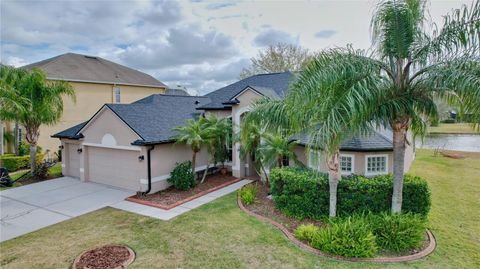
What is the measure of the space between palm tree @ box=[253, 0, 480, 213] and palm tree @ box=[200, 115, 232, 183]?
6177 mm

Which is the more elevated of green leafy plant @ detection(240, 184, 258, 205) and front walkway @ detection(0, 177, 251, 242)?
green leafy plant @ detection(240, 184, 258, 205)

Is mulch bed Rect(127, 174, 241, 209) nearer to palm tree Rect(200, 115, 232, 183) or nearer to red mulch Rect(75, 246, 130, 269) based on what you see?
palm tree Rect(200, 115, 232, 183)

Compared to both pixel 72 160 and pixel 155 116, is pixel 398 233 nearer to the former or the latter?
pixel 155 116

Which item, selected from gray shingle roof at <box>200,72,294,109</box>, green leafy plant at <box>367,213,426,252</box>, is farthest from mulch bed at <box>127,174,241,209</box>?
green leafy plant at <box>367,213,426,252</box>

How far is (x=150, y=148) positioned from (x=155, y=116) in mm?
3150

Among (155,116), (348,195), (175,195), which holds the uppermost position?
(155,116)

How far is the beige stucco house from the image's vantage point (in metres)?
22.9

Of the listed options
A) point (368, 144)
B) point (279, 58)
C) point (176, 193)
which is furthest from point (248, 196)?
point (279, 58)

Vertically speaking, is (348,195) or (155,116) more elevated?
(155,116)

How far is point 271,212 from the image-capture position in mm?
10688

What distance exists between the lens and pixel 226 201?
479 inches

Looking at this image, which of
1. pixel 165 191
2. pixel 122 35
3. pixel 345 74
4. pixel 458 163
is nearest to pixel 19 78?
pixel 122 35

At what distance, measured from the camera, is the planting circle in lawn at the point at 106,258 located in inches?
282

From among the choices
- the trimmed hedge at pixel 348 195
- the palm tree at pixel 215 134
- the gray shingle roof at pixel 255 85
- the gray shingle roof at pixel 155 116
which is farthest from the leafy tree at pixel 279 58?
the trimmed hedge at pixel 348 195
